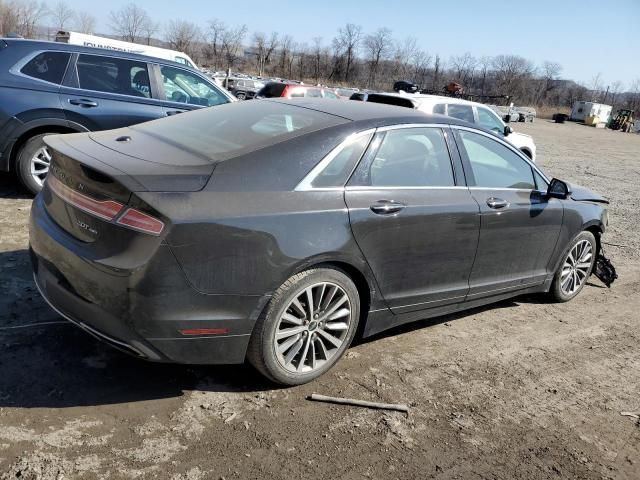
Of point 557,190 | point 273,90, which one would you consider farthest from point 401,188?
point 273,90

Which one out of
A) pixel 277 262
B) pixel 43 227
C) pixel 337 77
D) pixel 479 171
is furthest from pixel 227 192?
pixel 337 77

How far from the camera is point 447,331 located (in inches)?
175

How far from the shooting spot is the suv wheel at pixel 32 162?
20.2 feet

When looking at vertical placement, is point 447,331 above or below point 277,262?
below

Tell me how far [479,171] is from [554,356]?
151 cm

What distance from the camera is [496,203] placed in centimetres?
416

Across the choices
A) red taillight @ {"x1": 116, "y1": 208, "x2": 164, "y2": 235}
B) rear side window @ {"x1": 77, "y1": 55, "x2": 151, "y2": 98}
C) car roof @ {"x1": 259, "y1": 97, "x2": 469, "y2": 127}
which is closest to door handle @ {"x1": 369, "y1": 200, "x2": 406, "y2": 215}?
car roof @ {"x1": 259, "y1": 97, "x2": 469, "y2": 127}

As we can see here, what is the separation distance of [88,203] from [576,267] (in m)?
4.46

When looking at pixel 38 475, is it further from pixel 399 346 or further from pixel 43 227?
pixel 399 346

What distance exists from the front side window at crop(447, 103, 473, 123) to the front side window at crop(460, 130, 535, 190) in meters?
6.28

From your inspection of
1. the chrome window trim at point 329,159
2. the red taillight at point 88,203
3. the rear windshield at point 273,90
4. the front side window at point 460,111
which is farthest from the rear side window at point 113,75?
the rear windshield at point 273,90

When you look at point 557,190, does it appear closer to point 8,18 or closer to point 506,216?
point 506,216

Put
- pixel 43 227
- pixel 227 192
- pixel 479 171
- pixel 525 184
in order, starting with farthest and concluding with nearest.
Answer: pixel 525 184, pixel 479 171, pixel 43 227, pixel 227 192

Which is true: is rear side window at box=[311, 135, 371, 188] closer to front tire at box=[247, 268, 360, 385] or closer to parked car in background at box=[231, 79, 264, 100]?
front tire at box=[247, 268, 360, 385]
